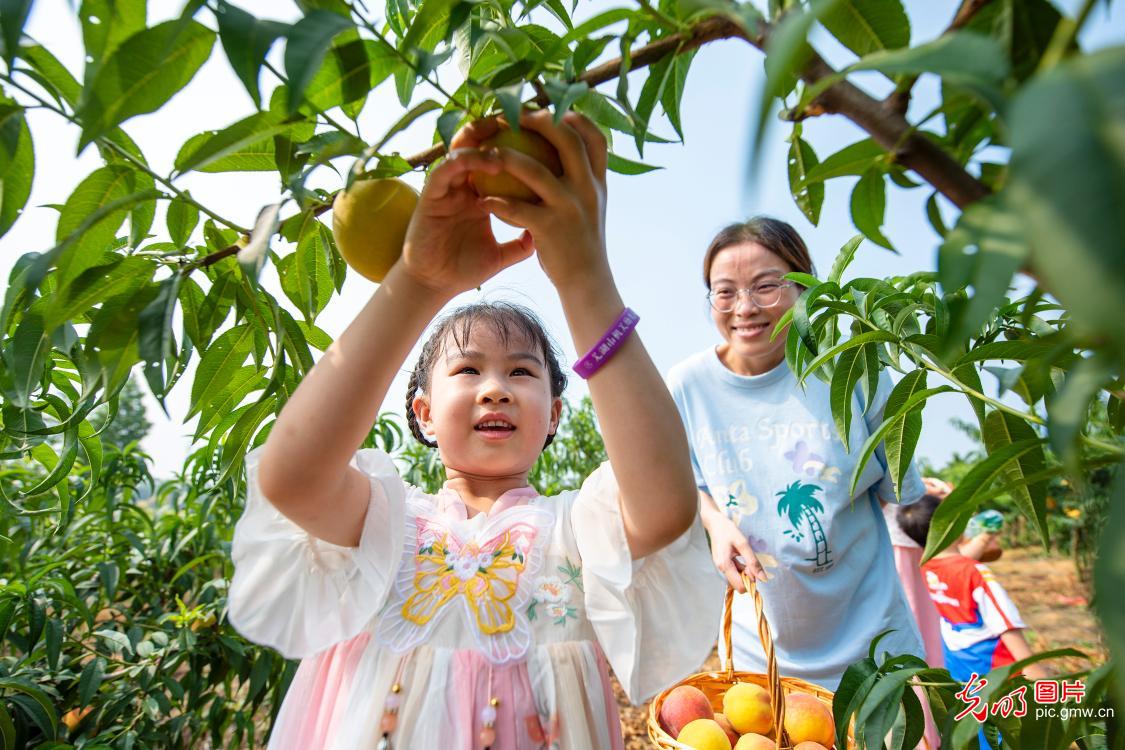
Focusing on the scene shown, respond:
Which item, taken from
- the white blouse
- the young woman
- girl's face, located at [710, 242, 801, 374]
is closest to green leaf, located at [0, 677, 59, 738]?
the white blouse

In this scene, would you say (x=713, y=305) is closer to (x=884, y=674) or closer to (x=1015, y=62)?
(x=884, y=674)

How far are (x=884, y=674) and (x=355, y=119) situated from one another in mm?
805

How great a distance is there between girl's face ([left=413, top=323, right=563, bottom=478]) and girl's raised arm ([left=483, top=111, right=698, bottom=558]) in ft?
0.91

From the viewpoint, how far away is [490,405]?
1.13 m

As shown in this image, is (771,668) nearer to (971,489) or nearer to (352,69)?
(971,489)

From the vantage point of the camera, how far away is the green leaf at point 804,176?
2.15 ft

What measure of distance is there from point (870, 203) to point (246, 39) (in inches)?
17.6

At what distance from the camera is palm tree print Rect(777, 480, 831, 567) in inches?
64.1

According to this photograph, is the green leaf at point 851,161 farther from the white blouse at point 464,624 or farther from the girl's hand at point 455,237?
the white blouse at point 464,624

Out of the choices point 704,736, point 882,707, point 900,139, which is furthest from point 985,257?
point 704,736

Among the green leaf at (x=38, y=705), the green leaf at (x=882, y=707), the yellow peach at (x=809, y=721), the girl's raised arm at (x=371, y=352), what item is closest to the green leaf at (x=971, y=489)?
the green leaf at (x=882, y=707)

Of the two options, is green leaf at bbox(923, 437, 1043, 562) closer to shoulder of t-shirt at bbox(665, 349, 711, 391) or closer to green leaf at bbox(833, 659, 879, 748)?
green leaf at bbox(833, 659, 879, 748)

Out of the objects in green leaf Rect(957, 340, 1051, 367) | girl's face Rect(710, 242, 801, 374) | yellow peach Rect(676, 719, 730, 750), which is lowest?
yellow peach Rect(676, 719, 730, 750)

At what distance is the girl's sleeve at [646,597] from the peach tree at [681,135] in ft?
0.74
